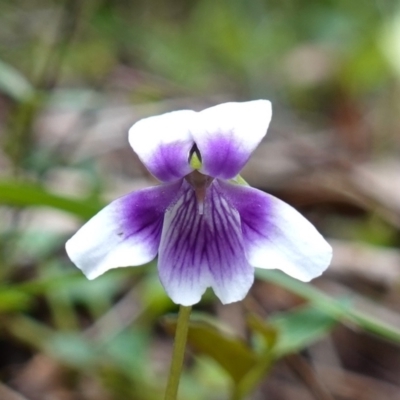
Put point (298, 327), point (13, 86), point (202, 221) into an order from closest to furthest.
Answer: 1. point (202, 221)
2. point (298, 327)
3. point (13, 86)

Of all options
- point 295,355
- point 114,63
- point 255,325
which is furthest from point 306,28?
point 255,325

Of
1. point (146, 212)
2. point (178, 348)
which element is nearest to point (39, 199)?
point (146, 212)

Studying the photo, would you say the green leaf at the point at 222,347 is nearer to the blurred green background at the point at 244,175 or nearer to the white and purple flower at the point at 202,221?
the blurred green background at the point at 244,175

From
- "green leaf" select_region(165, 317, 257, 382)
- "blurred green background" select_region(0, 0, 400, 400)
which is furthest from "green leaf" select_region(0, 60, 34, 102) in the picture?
"green leaf" select_region(165, 317, 257, 382)

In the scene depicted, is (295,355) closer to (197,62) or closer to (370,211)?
(370,211)

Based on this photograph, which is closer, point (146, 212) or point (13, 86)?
point (146, 212)

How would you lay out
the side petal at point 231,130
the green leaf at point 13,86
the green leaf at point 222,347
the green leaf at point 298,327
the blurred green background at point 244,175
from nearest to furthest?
the side petal at point 231,130, the green leaf at point 222,347, the green leaf at point 298,327, the blurred green background at point 244,175, the green leaf at point 13,86

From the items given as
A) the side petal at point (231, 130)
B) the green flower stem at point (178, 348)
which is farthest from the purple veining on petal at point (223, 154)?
the green flower stem at point (178, 348)

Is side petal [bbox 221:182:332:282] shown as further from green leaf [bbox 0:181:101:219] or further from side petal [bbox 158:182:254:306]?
green leaf [bbox 0:181:101:219]

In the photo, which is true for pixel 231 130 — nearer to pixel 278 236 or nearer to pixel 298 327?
pixel 278 236
